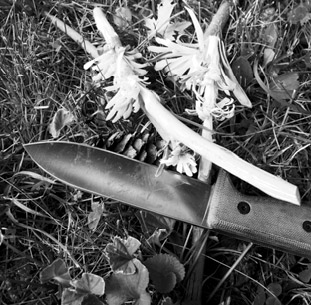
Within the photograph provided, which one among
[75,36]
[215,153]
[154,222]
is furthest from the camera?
[75,36]

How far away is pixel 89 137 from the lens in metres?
1.28

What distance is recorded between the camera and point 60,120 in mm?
1279

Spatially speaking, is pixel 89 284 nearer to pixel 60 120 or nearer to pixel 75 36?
pixel 60 120

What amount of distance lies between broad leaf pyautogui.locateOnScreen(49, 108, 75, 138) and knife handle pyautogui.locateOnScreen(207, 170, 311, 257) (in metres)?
0.37

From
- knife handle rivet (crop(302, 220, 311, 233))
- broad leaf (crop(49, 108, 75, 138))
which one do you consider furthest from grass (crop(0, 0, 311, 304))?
knife handle rivet (crop(302, 220, 311, 233))

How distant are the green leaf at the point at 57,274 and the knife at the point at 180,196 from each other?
0.52ft

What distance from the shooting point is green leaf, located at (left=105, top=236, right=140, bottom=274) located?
115 centimetres

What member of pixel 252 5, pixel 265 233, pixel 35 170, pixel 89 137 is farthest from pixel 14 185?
pixel 252 5

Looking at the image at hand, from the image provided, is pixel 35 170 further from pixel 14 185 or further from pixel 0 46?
pixel 0 46

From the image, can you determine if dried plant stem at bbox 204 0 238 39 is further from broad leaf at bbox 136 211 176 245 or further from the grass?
broad leaf at bbox 136 211 176 245

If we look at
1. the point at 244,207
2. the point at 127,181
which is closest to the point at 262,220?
the point at 244,207

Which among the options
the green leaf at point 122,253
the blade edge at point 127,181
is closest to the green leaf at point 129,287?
the green leaf at point 122,253

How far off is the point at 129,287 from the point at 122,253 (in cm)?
7

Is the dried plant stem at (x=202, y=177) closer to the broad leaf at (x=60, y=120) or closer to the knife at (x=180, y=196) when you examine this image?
the knife at (x=180, y=196)
